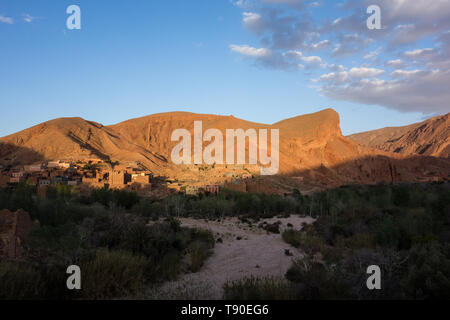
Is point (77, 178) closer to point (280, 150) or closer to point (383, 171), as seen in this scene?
point (280, 150)

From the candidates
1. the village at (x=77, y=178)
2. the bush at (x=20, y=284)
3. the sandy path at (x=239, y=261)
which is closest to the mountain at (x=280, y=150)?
the village at (x=77, y=178)

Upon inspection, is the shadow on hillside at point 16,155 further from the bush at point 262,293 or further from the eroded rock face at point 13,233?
the bush at point 262,293

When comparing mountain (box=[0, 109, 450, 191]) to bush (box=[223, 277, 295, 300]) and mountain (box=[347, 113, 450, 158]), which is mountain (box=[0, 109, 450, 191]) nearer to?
mountain (box=[347, 113, 450, 158])

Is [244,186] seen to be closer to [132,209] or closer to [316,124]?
[132,209]

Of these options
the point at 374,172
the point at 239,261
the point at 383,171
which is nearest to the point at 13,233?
the point at 239,261

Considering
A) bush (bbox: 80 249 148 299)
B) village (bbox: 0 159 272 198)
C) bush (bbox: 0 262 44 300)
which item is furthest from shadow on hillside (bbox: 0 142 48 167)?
bush (bbox: 0 262 44 300)
